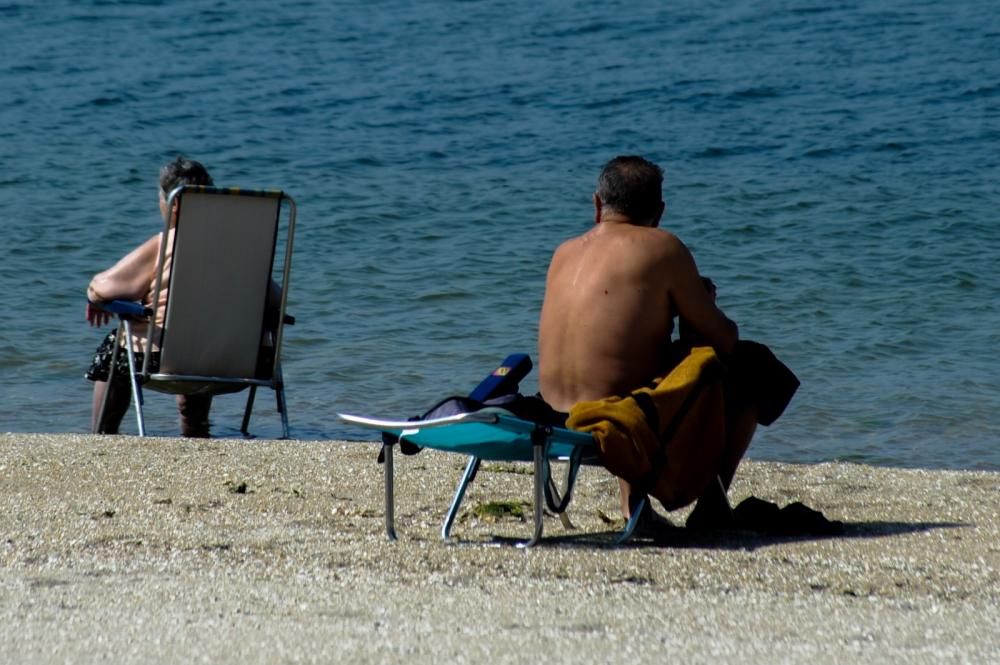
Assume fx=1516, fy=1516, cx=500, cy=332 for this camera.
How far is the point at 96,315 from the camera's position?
6.36 m

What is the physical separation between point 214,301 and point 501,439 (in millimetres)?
2645

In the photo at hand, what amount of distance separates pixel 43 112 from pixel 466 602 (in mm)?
13659

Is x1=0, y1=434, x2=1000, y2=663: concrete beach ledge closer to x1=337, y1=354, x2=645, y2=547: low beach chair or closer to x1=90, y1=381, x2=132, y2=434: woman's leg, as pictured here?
x1=337, y1=354, x2=645, y2=547: low beach chair

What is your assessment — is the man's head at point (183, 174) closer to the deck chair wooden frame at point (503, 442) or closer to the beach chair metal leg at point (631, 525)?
the deck chair wooden frame at point (503, 442)

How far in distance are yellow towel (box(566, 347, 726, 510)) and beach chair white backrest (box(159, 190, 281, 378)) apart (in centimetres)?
251

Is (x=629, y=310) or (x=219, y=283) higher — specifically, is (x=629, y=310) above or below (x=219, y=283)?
above

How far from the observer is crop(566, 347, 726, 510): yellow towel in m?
3.99

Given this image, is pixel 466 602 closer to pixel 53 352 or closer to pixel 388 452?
pixel 388 452

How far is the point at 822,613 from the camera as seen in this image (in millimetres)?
3396

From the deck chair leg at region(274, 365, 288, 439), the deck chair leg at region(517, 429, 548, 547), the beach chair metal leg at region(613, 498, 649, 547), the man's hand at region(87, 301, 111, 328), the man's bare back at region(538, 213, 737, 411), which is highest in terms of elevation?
the man's bare back at region(538, 213, 737, 411)

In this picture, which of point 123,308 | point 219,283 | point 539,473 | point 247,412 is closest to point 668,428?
point 539,473

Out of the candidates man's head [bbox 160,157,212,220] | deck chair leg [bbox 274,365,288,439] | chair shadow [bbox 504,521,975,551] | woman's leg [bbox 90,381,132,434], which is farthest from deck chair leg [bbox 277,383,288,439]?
chair shadow [bbox 504,521,975,551]

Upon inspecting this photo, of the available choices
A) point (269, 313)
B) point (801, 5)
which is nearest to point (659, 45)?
point (801, 5)

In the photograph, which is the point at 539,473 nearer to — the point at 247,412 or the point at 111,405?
the point at 247,412
